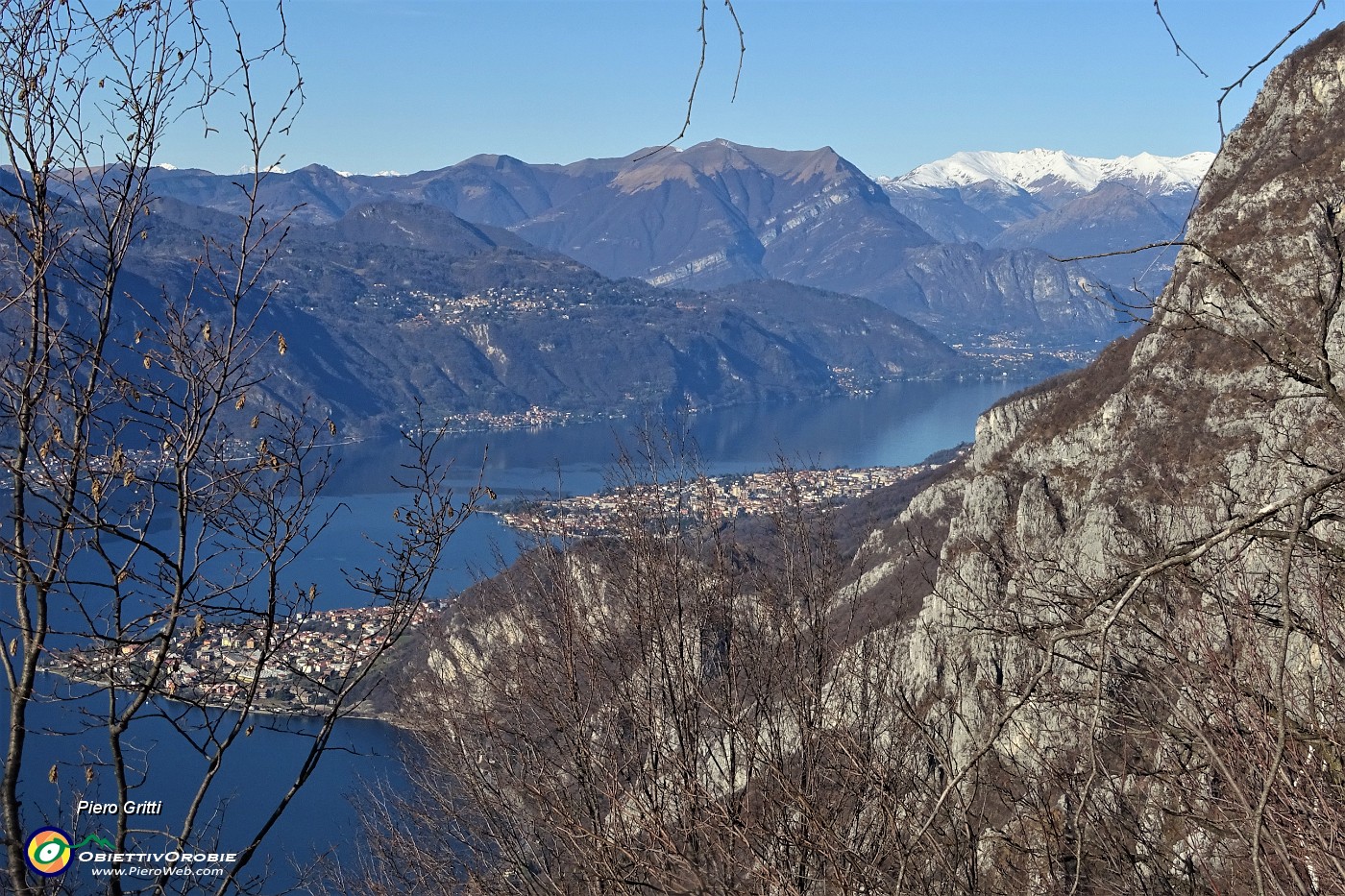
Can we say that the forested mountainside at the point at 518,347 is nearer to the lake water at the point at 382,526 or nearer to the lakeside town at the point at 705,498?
the lake water at the point at 382,526

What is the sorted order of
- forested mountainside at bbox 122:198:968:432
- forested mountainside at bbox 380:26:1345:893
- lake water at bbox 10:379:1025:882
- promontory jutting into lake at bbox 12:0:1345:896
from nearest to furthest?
1. forested mountainside at bbox 380:26:1345:893
2. promontory jutting into lake at bbox 12:0:1345:896
3. lake water at bbox 10:379:1025:882
4. forested mountainside at bbox 122:198:968:432

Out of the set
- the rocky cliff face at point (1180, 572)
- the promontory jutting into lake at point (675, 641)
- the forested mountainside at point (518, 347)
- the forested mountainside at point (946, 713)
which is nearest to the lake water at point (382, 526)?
the promontory jutting into lake at point (675, 641)

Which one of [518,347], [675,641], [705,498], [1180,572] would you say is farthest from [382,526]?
[518,347]

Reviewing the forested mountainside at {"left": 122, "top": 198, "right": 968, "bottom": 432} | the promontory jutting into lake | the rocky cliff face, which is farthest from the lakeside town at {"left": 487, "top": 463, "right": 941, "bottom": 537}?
the forested mountainside at {"left": 122, "top": 198, "right": 968, "bottom": 432}

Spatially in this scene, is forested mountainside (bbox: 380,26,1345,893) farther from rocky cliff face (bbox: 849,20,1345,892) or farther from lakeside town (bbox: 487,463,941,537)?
lakeside town (bbox: 487,463,941,537)

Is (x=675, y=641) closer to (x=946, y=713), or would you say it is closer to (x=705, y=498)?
(x=705, y=498)

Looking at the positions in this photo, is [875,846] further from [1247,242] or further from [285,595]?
[1247,242]

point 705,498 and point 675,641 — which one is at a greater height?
point 705,498
